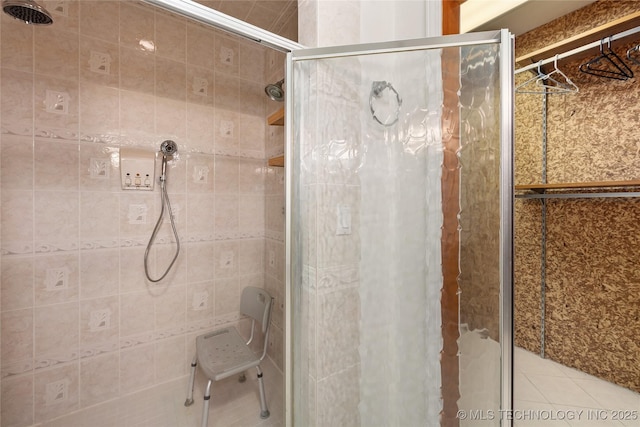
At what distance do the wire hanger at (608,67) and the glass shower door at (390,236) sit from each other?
3.98 ft

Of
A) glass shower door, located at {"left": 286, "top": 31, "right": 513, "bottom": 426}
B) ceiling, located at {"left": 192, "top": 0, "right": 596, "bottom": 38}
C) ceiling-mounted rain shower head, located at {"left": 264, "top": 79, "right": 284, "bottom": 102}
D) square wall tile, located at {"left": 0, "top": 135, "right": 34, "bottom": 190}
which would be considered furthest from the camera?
ceiling, located at {"left": 192, "top": 0, "right": 596, "bottom": 38}

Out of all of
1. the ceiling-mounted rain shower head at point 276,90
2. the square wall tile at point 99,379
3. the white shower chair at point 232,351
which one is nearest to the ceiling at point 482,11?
the ceiling-mounted rain shower head at point 276,90

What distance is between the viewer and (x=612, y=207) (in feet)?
4.70

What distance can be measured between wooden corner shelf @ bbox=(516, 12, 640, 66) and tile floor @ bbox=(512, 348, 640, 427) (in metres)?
1.66

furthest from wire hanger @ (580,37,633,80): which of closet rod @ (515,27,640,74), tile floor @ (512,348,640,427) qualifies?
tile floor @ (512,348,640,427)

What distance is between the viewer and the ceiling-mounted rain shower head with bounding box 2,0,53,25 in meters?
0.86

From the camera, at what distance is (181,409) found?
4.74 feet

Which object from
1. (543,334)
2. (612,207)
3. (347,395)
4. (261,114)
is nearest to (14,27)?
(261,114)

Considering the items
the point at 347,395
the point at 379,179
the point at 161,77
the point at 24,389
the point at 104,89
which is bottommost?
the point at 24,389

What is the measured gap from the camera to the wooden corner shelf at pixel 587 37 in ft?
3.90

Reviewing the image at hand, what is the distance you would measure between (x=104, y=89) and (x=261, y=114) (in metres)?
0.87

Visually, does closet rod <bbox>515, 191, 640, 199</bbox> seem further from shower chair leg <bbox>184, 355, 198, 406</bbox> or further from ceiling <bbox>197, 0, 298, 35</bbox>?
shower chair leg <bbox>184, 355, 198, 406</bbox>

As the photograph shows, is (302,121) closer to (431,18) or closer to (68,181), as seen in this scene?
(431,18)

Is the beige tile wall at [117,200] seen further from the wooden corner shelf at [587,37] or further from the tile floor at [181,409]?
the wooden corner shelf at [587,37]
